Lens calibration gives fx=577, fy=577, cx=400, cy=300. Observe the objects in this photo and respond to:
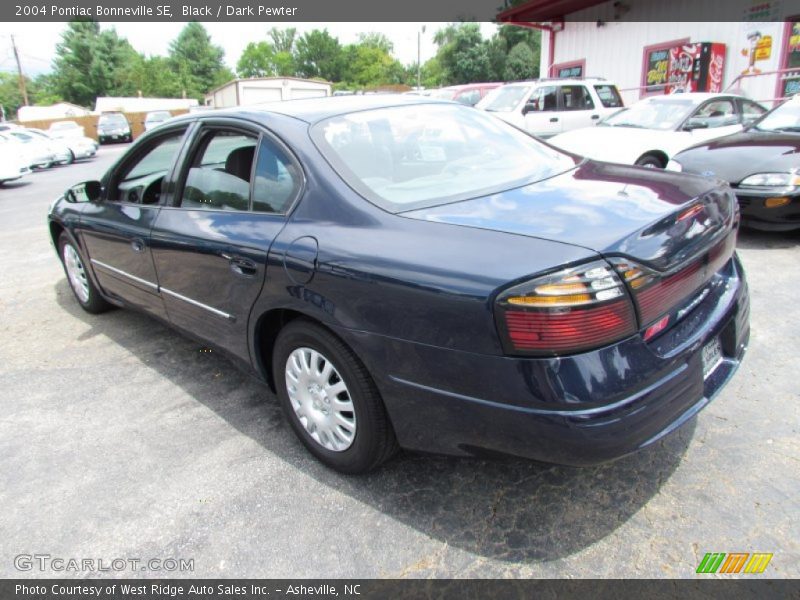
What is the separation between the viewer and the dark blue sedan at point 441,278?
183cm

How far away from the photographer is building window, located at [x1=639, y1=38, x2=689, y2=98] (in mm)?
14594

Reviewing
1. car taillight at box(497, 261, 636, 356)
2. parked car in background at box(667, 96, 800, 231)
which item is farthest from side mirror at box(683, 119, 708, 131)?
car taillight at box(497, 261, 636, 356)

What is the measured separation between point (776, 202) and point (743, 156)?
0.69m

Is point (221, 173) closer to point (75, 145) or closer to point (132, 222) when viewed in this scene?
point (132, 222)

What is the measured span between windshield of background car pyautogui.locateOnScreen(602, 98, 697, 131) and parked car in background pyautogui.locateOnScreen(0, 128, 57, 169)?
17.2 metres

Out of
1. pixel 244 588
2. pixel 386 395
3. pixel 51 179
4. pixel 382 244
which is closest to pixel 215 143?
pixel 382 244

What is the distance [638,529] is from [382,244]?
1440 mm

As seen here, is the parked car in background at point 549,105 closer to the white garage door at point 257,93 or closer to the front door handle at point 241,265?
the front door handle at point 241,265

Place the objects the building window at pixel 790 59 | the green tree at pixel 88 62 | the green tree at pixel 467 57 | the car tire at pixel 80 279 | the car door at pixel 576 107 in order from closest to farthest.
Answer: the car tire at pixel 80 279, the car door at pixel 576 107, the building window at pixel 790 59, the green tree at pixel 467 57, the green tree at pixel 88 62

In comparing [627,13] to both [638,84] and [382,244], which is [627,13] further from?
[382,244]

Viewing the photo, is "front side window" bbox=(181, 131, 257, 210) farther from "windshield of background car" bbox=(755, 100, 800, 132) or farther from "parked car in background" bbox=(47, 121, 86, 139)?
"parked car in background" bbox=(47, 121, 86, 139)

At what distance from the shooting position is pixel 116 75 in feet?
200

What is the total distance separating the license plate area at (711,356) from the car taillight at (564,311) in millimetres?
609

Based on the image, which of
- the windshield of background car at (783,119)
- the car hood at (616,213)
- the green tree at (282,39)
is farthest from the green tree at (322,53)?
the car hood at (616,213)
